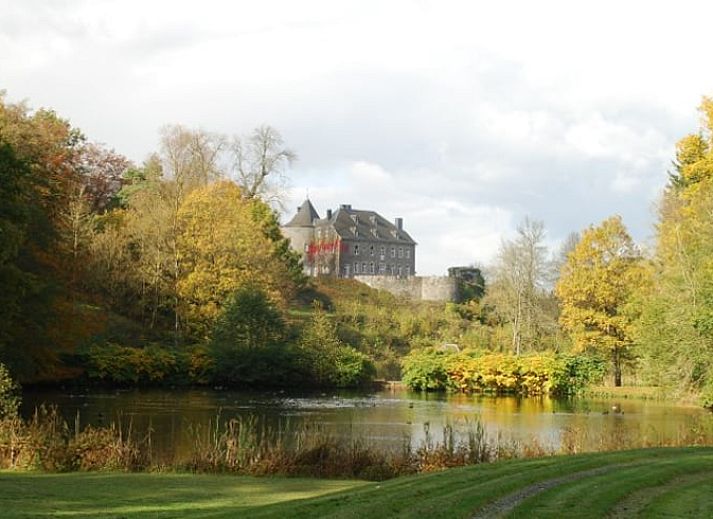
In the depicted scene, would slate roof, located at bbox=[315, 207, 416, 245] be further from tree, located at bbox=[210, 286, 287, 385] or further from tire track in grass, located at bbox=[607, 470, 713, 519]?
tire track in grass, located at bbox=[607, 470, 713, 519]

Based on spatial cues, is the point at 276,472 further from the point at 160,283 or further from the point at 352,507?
the point at 160,283

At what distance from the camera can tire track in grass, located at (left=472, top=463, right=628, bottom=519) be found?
9.38m

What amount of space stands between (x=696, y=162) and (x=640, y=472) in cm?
3031

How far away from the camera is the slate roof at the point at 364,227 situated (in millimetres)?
97062

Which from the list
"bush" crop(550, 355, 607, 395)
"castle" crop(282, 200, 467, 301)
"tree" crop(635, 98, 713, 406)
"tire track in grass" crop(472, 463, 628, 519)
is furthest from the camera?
"castle" crop(282, 200, 467, 301)

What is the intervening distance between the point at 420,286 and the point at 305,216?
32.5 m

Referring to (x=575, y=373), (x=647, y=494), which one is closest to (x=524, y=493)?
(x=647, y=494)

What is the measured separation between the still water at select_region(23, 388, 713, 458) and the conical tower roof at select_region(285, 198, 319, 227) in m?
58.1

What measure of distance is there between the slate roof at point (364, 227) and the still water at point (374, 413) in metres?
54.9

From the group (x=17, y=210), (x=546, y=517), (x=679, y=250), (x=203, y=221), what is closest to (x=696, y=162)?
(x=679, y=250)

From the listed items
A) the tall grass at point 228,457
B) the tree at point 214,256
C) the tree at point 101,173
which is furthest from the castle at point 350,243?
the tall grass at point 228,457

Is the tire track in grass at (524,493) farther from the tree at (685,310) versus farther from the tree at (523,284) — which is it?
the tree at (523,284)

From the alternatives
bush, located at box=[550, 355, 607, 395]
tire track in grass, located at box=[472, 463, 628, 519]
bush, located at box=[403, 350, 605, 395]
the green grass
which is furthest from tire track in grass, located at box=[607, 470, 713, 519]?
bush, located at box=[403, 350, 605, 395]

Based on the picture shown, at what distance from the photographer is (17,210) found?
26109 mm
